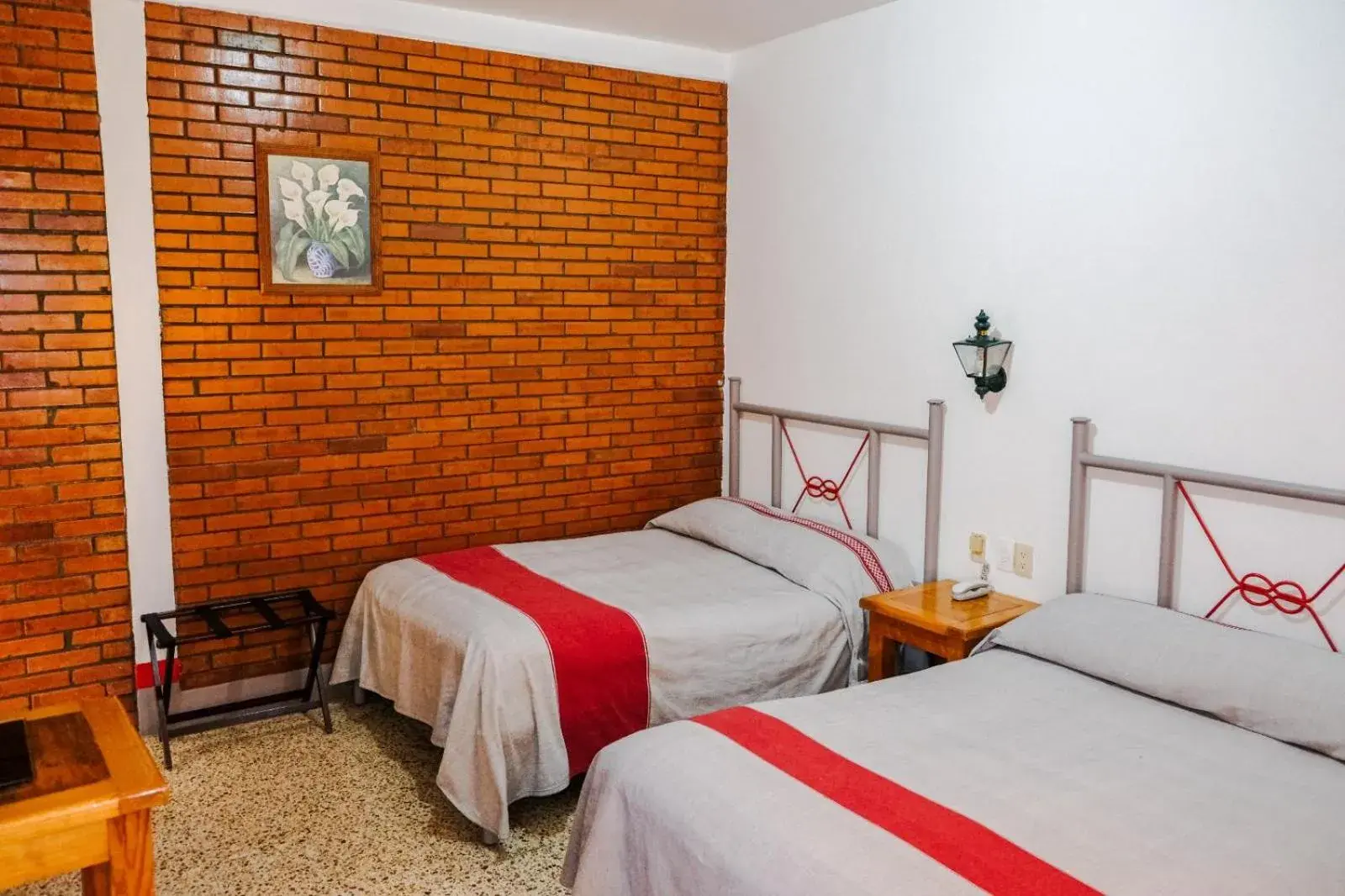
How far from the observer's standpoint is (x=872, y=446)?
386 cm

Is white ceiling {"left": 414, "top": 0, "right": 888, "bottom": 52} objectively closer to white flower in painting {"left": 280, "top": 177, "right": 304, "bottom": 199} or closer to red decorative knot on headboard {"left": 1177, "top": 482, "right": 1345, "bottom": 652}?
white flower in painting {"left": 280, "top": 177, "right": 304, "bottom": 199}

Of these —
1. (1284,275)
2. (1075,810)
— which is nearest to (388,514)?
(1075,810)

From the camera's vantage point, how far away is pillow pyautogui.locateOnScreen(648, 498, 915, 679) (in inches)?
136

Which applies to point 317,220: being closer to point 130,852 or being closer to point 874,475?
point 874,475

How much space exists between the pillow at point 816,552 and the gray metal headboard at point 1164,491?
2.12 feet

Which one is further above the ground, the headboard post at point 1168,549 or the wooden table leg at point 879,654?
the headboard post at point 1168,549

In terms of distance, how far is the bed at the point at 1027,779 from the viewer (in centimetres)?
180

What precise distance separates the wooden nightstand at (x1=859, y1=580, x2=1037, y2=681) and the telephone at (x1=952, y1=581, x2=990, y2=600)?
0.02 metres

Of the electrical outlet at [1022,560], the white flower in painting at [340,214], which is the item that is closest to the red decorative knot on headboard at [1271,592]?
the electrical outlet at [1022,560]

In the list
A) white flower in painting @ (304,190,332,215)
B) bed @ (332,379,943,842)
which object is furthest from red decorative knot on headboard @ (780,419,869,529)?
white flower in painting @ (304,190,332,215)

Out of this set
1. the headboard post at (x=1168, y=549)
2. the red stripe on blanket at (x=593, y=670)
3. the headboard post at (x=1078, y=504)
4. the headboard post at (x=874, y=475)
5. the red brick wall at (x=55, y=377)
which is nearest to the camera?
the headboard post at (x=1168, y=549)

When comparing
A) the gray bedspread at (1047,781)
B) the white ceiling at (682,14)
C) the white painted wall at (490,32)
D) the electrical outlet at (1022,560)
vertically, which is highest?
the white ceiling at (682,14)

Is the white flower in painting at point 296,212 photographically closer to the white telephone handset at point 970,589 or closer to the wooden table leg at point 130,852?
the wooden table leg at point 130,852

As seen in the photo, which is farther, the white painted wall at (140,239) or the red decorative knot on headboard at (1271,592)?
the white painted wall at (140,239)
